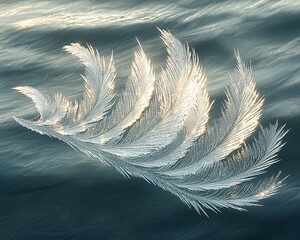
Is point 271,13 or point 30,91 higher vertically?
point 271,13

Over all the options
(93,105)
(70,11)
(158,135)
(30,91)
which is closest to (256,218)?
(158,135)

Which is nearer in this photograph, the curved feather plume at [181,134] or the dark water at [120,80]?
the curved feather plume at [181,134]

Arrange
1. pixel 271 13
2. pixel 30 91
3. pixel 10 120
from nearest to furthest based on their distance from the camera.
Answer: pixel 30 91
pixel 10 120
pixel 271 13

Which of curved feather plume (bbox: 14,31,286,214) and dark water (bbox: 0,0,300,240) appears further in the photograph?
dark water (bbox: 0,0,300,240)

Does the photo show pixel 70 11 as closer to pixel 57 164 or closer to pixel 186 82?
pixel 57 164

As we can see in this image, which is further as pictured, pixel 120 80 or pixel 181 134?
pixel 120 80
